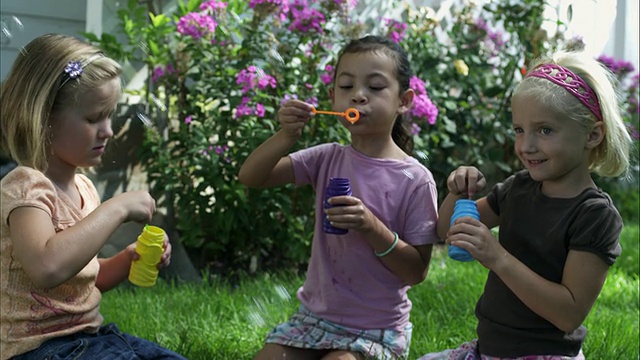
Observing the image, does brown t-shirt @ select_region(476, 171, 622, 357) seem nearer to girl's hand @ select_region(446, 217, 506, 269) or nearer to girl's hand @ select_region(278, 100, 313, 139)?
girl's hand @ select_region(446, 217, 506, 269)

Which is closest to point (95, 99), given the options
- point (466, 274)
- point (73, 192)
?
point (73, 192)

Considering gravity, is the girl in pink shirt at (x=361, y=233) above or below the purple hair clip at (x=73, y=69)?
below

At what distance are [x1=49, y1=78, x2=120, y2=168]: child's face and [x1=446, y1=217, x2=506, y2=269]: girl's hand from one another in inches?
35.0

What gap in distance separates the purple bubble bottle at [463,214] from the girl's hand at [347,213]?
265 mm

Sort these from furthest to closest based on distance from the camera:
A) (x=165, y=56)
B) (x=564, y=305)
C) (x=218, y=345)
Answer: (x=165, y=56) → (x=218, y=345) → (x=564, y=305)

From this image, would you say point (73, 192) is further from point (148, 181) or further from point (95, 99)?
point (148, 181)

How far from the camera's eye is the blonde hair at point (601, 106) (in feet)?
6.45

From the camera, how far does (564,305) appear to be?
1.91 metres

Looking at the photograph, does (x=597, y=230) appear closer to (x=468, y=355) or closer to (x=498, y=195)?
(x=498, y=195)

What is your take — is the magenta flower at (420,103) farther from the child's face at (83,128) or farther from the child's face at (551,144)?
the child's face at (83,128)

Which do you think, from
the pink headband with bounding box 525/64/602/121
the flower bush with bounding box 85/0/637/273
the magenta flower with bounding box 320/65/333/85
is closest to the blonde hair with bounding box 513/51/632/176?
the pink headband with bounding box 525/64/602/121

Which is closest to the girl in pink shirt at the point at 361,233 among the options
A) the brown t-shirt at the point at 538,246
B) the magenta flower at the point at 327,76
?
the brown t-shirt at the point at 538,246

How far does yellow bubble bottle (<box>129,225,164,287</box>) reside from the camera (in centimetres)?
207

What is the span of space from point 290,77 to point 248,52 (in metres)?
0.23
